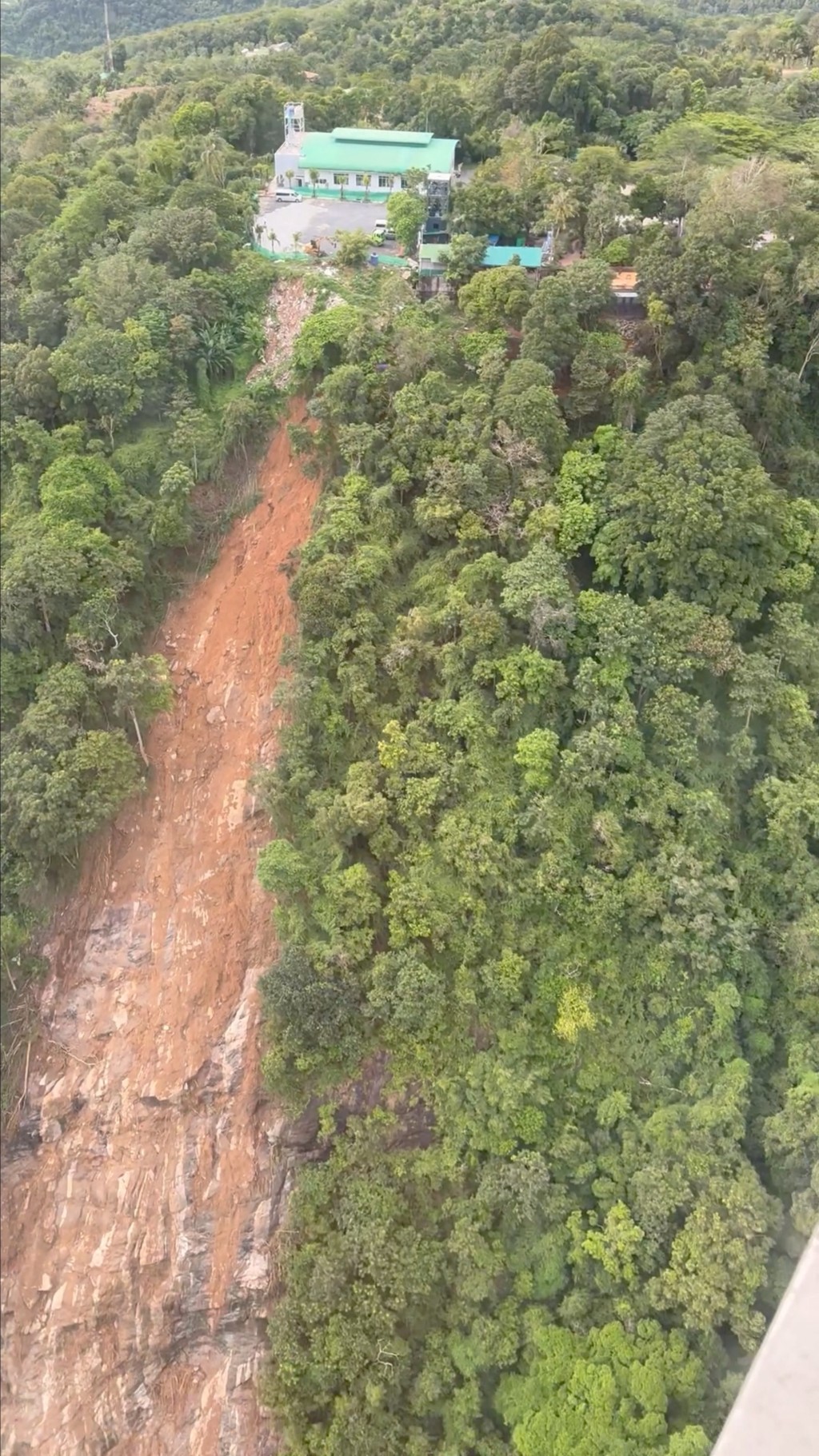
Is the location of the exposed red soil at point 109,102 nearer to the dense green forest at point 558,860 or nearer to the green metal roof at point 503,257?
the green metal roof at point 503,257

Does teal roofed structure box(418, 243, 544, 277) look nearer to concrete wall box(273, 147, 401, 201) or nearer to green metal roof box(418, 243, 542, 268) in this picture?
green metal roof box(418, 243, 542, 268)

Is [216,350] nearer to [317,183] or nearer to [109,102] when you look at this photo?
[317,183]

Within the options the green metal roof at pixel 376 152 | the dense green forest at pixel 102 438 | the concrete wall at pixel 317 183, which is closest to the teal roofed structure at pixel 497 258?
the dense green forest at pixel 102 438

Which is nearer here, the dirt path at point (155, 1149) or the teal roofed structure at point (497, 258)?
the dirt path at point (155, 1149)

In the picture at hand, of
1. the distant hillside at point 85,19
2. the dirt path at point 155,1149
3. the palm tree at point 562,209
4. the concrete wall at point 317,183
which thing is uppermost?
the distant hillside at point 85,19

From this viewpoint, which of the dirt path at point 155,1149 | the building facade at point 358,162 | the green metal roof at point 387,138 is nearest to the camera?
the dirt path at point 155,1149

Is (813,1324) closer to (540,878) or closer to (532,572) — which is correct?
(540,878)

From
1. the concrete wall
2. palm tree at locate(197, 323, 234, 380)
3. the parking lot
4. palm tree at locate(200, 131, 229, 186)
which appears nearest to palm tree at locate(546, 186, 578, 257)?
the parking lot
